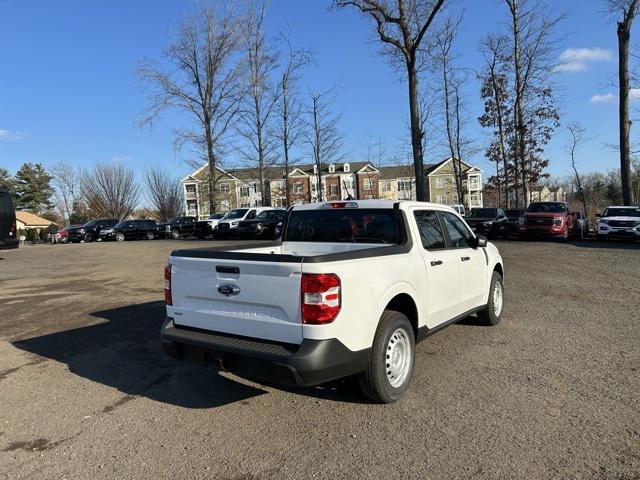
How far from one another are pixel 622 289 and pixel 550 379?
6.01 meters

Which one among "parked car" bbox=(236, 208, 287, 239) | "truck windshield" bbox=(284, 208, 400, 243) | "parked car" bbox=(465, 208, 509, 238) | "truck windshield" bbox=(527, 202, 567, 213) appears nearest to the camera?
"truck windshield" bbox=(284, 208, 400, 243)

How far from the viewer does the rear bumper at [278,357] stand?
349 cm

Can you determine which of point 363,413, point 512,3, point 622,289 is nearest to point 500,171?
point 512,3

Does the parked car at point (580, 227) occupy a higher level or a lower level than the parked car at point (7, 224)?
lower

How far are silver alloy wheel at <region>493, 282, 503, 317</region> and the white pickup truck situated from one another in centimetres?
152

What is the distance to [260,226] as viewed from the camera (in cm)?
2606

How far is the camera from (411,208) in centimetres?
507

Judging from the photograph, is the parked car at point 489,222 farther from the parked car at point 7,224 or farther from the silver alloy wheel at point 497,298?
the parked car at point 7,224

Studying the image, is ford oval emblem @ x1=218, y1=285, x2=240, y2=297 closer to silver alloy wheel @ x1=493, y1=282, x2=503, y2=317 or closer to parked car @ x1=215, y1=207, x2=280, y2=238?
silver alloy wheel @ x1=493, y1=282, x2=503, y2=317

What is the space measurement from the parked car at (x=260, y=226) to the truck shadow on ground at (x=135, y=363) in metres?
18.1

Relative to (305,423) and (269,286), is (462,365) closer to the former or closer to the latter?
(305,423)

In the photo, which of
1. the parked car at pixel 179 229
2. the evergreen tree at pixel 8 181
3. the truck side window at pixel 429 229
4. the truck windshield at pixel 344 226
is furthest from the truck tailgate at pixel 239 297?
the evergreen tree at pixel 8 181

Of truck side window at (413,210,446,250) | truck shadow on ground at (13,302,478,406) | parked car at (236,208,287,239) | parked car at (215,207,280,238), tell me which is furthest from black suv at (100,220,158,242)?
truck side window at (413,210,446,250)

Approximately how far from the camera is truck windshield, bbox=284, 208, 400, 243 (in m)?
5.04
